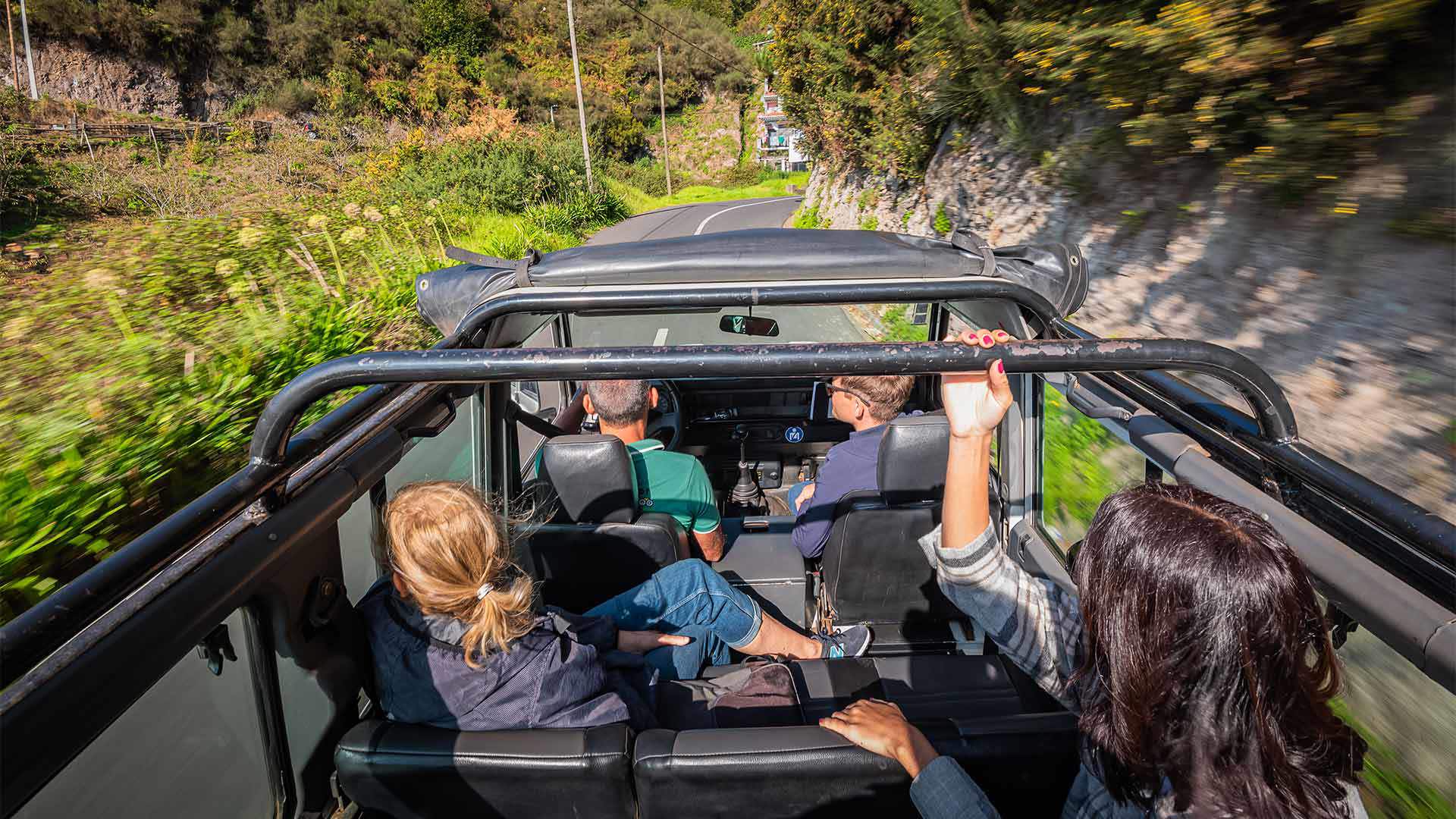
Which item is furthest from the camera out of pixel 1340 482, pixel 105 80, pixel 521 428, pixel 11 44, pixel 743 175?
pixel 743 175

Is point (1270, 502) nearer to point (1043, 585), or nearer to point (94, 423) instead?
point (1043, 585)

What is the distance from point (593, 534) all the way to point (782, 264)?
1.21 meters

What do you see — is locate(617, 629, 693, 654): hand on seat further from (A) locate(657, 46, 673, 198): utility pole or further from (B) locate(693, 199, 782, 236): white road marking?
(A) locate(657, 46, 673, 198): utility pole

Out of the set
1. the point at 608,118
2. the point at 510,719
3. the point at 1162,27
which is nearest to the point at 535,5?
the point at 608,118

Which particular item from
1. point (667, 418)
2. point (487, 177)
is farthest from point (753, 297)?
point (487, 177)

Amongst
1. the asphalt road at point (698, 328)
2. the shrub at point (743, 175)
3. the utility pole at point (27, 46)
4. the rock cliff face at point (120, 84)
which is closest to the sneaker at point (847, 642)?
the asphalt road at point (698, 328)

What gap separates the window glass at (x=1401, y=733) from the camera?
96.6 inches

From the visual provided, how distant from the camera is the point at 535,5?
53.3 m

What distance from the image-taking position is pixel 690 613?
2.54 m

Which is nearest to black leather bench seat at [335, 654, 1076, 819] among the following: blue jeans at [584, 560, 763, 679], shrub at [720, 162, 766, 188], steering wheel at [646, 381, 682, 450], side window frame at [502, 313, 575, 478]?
blue jeans at [584, 560, 763, 679]

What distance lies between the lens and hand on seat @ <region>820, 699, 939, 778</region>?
1.50m

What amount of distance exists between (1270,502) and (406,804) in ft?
6.39

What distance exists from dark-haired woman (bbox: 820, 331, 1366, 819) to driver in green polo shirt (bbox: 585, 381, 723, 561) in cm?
196

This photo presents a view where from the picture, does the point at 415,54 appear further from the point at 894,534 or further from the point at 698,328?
the point at 894,534
